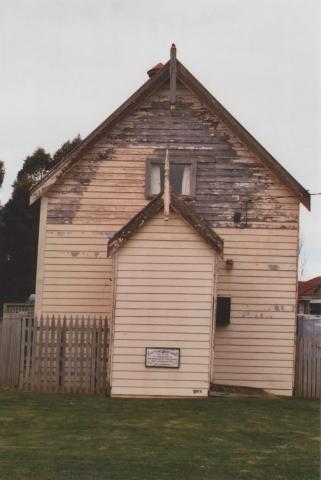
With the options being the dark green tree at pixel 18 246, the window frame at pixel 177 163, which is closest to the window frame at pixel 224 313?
the window frame at pixel 177 163

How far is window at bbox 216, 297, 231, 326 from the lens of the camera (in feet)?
58.3

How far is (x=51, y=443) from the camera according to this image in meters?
9.68

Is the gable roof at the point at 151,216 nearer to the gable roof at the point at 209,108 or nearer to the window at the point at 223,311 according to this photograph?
the window at the point at 223,311

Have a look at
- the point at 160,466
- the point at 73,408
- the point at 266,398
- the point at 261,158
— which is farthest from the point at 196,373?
the point at 160,466

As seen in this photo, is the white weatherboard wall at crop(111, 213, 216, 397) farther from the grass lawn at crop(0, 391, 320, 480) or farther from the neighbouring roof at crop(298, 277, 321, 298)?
the neighbouring roof at crop(298, 277, 321, 298)

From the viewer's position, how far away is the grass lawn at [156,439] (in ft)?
26.7

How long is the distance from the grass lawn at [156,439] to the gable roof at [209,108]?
18.5 ft

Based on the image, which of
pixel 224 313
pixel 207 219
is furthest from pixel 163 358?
pixel 207 219

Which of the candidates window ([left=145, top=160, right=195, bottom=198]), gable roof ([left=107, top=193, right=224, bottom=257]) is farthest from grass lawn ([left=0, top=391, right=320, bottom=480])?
window ([left=145, top=160, right=195, bottom=198])

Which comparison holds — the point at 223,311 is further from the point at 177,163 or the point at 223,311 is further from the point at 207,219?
the point at 177,163

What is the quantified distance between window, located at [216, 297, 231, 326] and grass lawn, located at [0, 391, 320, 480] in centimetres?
314

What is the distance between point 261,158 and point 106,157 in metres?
3.92

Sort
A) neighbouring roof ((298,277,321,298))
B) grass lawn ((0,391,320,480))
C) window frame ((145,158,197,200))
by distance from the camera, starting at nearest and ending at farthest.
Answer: grass lawn ((0,391,320,480)) < window frame ((145,158,197,200)) < neighbouring roof ((298,277,321,298))

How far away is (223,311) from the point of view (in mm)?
17797
